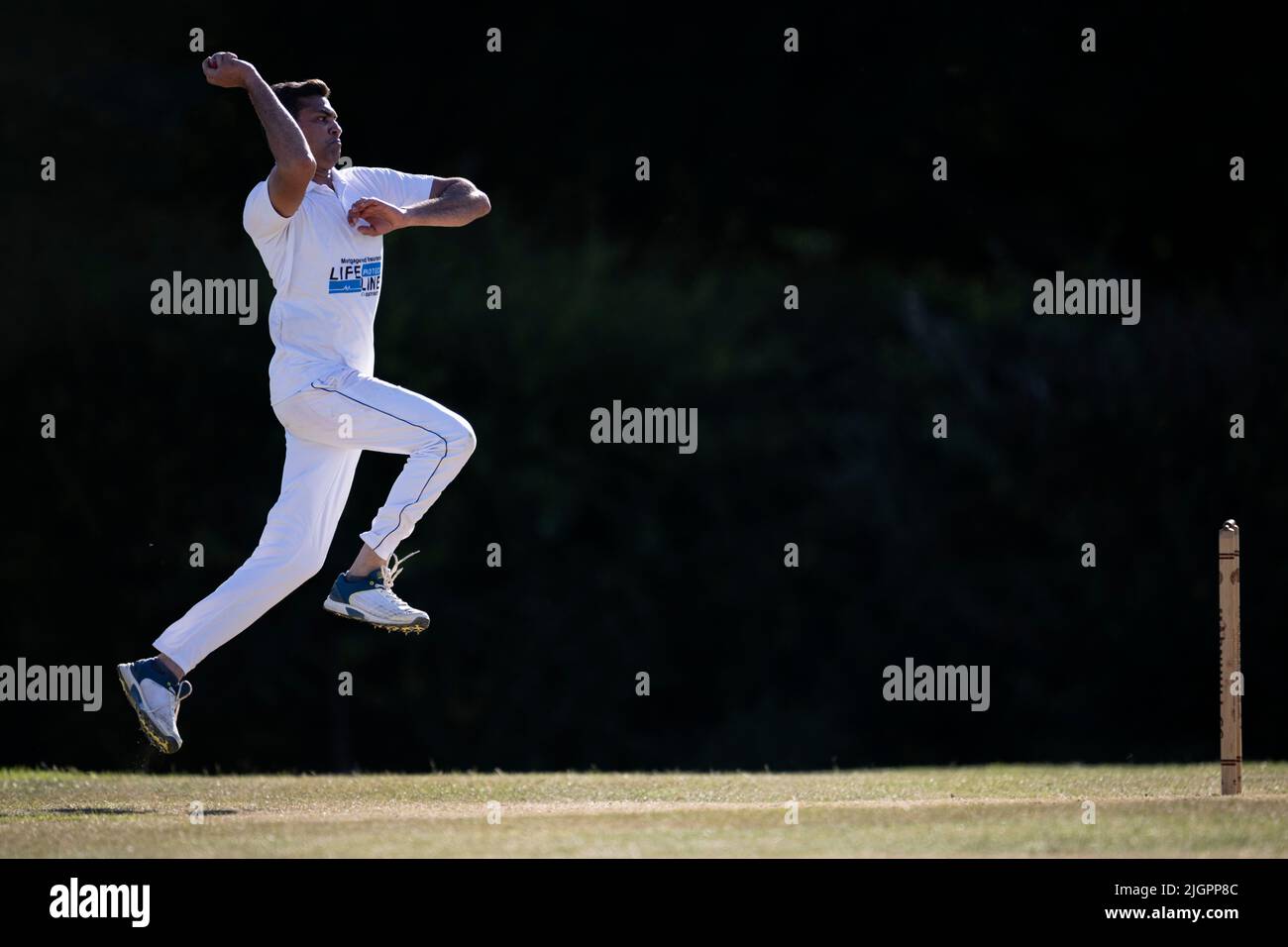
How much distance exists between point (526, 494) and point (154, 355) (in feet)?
11.7

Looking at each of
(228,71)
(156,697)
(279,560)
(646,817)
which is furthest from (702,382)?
(646,817)

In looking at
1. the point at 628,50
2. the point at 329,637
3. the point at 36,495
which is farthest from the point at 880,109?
the point at 36,495

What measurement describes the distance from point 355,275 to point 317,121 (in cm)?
76

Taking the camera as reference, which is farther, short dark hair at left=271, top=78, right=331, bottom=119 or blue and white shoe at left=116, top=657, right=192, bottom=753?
short dark hair at left=271, top=78, right=331, bottom=119

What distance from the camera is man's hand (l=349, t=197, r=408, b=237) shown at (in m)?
8.83

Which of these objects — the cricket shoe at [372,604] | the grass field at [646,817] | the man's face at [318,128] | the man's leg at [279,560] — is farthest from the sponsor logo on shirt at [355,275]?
the grass field at [646,817]

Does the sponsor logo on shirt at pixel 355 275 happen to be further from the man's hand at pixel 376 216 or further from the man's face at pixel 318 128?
the man's face at pixel 318 128

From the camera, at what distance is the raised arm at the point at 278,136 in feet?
27.8

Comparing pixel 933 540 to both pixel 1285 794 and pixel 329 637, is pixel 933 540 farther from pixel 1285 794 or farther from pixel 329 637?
pixel 1285 794

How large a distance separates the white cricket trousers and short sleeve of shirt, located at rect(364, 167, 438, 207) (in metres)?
0.98

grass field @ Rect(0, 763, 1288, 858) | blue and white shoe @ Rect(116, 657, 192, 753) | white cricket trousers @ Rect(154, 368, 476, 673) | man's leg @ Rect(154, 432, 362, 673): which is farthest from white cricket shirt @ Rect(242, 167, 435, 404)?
grass field @ Rect(0, 763, 1288, 858)

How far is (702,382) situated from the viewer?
64.9ft

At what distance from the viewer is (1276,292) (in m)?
18.9

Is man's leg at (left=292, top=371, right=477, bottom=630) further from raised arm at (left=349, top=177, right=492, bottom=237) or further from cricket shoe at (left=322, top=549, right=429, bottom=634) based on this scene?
raised arm at (left=349, top=177, right=492, bottom=237)
